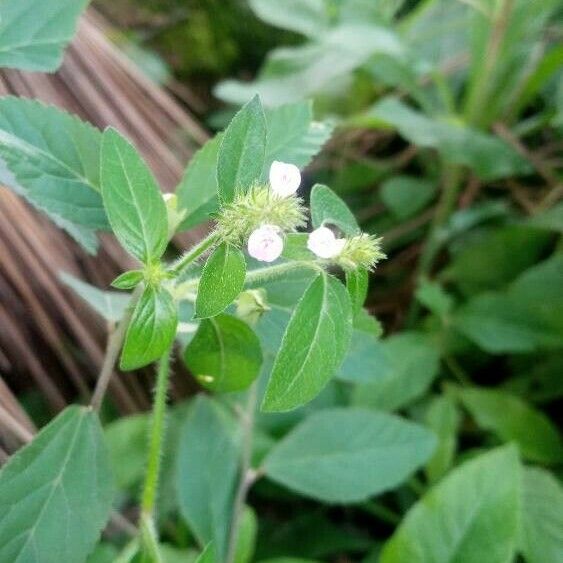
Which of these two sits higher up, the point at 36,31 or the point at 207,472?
the point at 36,31

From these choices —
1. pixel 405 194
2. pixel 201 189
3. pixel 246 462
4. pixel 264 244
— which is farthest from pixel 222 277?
pixel 405 194

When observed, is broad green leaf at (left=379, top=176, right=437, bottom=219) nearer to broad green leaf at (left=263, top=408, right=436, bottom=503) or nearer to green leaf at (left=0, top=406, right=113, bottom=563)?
broad green leaf at (left=263, top=408, right=436, bottom=503)

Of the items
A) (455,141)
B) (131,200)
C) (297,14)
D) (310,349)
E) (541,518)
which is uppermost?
(297,14)

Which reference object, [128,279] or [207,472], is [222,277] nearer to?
[128,279]

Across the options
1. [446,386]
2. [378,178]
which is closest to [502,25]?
[378,178]

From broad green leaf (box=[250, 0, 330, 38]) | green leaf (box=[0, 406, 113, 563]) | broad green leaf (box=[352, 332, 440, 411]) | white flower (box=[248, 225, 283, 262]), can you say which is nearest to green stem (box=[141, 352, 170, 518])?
green leaf (box=[0, 406, 113, 563])

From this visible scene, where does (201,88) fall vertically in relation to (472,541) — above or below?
above

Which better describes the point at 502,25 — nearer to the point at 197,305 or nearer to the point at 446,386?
the point at 446,386
